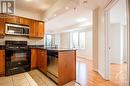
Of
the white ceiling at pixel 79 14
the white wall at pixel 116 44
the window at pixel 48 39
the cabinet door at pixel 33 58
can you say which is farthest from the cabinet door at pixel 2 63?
→ the window at pixel 48 39

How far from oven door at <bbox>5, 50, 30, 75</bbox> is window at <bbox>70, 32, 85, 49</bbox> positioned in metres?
5.67

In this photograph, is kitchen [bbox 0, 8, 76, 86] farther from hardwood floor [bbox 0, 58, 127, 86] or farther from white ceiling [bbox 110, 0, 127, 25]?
white ceiling [bbox 110, 0, 127, 25]

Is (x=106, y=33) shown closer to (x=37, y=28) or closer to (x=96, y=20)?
(x=96, y=20)

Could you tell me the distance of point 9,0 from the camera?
3.73 metres

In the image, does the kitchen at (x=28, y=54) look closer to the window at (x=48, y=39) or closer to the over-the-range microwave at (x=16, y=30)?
the over-the-range microwave at (x=16, y=30)

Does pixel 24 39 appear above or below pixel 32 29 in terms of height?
below

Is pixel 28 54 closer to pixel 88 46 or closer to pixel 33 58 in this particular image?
pixel 33 58

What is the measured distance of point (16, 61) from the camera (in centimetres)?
411

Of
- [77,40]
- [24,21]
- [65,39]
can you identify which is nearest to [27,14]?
[24,21]

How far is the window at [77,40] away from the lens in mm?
9238

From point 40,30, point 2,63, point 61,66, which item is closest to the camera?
point 61,66

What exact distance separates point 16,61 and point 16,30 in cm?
126

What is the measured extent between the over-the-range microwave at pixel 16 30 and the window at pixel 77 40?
5497 millimetres

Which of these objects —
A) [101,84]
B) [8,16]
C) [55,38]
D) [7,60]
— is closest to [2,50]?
[7,60]
